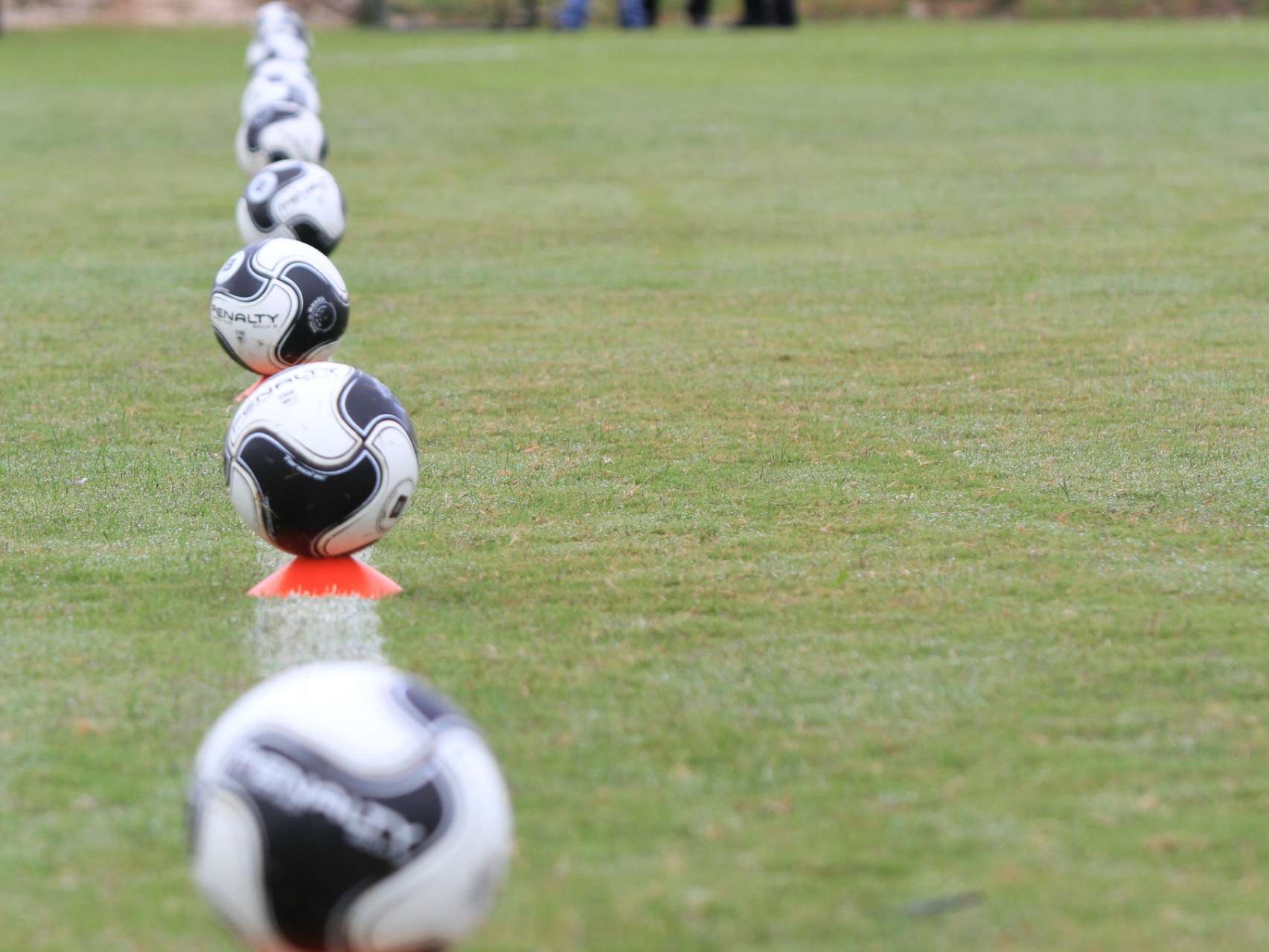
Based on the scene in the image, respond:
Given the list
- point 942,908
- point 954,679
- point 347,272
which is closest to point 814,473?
point 954,679

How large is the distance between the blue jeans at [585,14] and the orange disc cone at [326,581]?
39.3m

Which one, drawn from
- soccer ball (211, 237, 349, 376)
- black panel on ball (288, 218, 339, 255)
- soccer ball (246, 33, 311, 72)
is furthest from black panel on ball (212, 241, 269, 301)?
soccer ball (246, 33, 311, 72)

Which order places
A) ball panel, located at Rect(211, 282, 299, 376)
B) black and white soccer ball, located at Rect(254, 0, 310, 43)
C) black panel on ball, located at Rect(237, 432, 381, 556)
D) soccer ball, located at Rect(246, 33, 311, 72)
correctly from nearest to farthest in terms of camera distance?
black panel on ball, located at Rect(237, 432, 381, 556), ball panel, located at Rect(211, 282, 299, 376), soccer ball, located at Rect(246, 33, 311, 72), black and white soccer ball, located at Rect(254, 0, 310, 43)

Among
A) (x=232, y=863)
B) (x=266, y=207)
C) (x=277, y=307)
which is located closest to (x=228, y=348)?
(x=277, y=307)

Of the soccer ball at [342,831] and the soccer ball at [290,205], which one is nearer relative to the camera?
the soccer ball at [342,831]

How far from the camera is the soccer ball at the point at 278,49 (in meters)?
21.9

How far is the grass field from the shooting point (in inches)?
152

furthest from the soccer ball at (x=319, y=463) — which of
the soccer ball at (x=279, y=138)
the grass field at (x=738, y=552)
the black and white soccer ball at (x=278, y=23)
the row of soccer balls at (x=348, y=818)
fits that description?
the black and white soccer ball at (x=278, y=23)

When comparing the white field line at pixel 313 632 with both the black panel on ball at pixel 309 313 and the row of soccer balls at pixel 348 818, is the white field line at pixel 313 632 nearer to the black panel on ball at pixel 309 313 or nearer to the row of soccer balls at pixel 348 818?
the row of soccer balls at pixel 348 818

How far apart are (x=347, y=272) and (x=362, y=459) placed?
300 inches

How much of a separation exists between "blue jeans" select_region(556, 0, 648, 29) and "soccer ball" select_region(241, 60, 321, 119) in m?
27.9

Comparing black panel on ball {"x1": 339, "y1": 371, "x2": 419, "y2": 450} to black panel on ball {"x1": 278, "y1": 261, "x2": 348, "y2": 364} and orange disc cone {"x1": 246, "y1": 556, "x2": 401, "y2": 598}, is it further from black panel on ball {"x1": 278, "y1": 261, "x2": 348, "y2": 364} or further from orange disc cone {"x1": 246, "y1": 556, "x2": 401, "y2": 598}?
black panel on ball {"x1": 278, "y1": 261, "x2": 348, "y2": 364}

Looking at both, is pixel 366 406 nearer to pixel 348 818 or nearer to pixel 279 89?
pixel 348 818

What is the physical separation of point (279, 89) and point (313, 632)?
1075 centimetres
